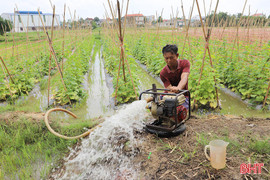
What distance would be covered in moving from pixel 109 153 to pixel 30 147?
5.00 feet

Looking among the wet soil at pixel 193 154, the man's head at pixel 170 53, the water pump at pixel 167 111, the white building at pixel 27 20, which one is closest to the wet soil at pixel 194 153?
the wet soil at pixel 193 154

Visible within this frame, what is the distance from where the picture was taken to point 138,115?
377 cm

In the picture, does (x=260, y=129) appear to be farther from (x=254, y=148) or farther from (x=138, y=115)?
(x=138, y=115)

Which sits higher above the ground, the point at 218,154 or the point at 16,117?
the point at 218,154

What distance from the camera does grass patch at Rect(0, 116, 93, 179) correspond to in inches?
110

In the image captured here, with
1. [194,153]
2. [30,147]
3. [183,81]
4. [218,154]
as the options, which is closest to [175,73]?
[183,81]

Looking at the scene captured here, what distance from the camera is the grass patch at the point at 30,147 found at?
2803 millimetres

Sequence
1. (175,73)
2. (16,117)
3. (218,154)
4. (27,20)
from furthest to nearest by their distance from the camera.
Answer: (27,20) < (16,117) < (175,73) < (218,154)

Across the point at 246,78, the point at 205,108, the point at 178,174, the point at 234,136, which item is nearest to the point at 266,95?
the point at 246,78
